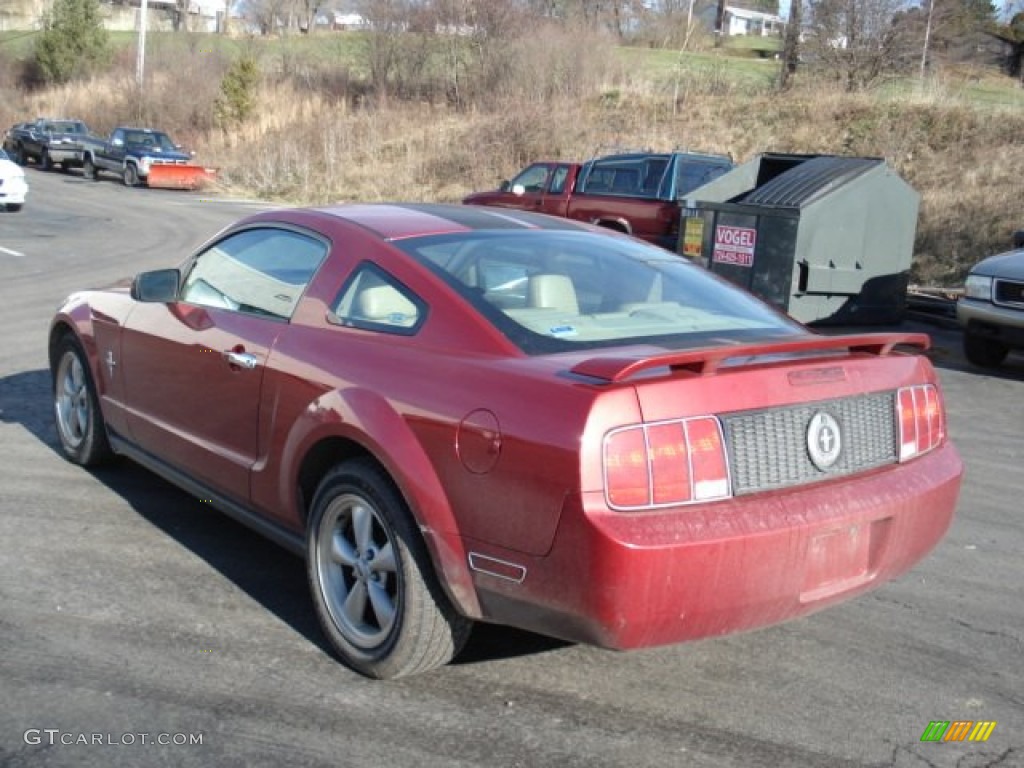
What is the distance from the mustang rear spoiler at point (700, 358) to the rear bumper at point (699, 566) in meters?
0.37

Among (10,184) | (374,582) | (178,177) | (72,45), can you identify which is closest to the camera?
(374,582)

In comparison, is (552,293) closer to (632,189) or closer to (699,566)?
(699,566)

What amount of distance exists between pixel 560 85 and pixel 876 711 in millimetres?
36155

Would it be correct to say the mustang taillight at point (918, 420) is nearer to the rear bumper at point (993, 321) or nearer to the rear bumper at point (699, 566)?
the rear bumper at point (699, 566)

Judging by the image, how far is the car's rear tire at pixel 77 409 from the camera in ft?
19.2

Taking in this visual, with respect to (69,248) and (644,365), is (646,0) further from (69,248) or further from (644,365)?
(644,365)

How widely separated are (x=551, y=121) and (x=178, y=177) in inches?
447

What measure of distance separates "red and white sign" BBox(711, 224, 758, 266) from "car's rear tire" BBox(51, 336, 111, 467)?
767 cm

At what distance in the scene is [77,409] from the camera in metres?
6.09

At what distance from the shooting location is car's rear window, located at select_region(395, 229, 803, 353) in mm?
3805

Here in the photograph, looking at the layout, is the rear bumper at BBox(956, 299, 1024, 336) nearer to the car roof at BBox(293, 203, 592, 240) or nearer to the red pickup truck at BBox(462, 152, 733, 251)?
the red pickup truck at BBox(462, 152, 733, 251)

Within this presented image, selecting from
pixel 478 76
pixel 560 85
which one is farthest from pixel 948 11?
pixel 478 76

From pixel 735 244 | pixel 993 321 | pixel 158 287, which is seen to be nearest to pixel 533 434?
pixel 158 287

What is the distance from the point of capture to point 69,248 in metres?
17.6
